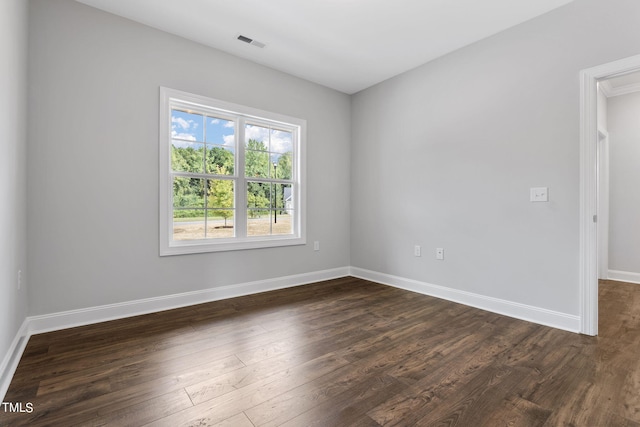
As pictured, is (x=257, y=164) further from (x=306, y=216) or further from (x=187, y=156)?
(x=306, y=216)

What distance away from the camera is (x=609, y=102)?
4273mm

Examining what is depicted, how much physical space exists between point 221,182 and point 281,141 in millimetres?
1032

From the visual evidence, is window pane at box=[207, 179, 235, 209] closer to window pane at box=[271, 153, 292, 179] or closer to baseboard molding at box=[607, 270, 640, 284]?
window pane at box=[271, 153, 292, 179]

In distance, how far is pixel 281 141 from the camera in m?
4.01

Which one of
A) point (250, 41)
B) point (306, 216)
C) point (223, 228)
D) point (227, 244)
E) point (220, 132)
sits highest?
point (250, 41)

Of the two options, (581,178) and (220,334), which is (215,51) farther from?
(581,178)

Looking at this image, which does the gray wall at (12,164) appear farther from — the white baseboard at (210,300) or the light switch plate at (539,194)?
the light switch plate at (539,194)

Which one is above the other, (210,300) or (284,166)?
(284,166)

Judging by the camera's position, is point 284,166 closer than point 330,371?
No

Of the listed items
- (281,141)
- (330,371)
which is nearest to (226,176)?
(281,141)

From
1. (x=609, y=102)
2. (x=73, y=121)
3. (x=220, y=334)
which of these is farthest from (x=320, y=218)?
(x=609, y=102)

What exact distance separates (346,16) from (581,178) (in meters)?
2.48

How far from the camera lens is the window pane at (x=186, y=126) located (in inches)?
125

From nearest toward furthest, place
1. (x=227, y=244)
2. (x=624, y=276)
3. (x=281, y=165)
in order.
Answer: (x=227, y=244) → (x=281, y=165) → (x=624, y=276)
